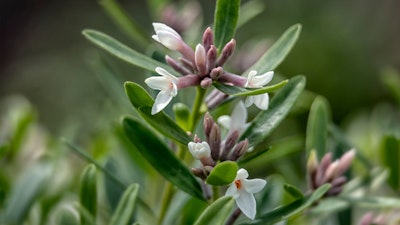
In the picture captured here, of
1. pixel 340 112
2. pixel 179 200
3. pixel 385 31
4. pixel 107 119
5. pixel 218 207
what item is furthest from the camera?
pixel 385 31

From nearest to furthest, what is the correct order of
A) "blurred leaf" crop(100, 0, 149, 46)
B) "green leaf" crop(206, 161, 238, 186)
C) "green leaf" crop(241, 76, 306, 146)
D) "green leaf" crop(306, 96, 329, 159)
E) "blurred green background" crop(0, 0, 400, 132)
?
"green leaf" crop(206, 161, 238, 186)
"green leaf" crop(241, 76, 306, 146)
"green leaf" crop(306, 96, 329, 159)
"blurred leaf" crop(100, 0, 149, 46)
"blurred green background" crop(0, 0, 400, 132)

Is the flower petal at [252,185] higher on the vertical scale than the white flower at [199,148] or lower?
lower

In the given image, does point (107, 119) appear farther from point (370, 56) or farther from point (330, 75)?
point (370, 56)

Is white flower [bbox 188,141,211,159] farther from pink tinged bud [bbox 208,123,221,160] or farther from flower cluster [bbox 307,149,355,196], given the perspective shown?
flower cluster [bbox 307,149,355,196]

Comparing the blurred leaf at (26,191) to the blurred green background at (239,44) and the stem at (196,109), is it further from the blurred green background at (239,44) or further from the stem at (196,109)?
the blurred green background at (239,44)

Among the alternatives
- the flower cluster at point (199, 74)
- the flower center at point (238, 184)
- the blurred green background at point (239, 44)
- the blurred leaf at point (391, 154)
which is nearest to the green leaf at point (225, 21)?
the flower cluster at point (199, 74)

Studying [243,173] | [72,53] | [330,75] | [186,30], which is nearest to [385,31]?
[330,75]

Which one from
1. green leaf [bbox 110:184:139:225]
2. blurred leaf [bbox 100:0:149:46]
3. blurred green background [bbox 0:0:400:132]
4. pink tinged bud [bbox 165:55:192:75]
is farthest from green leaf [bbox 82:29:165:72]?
blurred green background [bbox 0:0:400:132]
